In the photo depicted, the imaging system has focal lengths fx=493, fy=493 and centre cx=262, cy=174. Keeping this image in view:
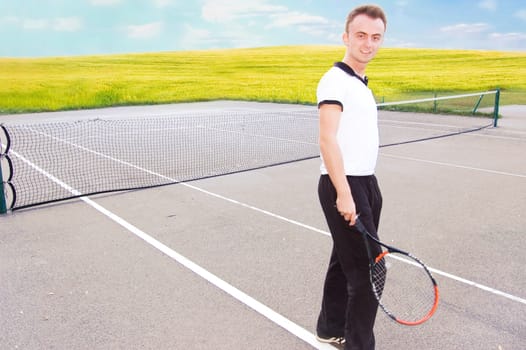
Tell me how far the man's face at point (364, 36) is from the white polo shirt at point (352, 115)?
4.3 inches

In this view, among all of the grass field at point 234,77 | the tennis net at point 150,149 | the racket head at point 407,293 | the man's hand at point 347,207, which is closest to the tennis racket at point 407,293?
the racket head at point 407,293

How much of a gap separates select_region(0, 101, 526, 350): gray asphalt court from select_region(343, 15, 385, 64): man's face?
2229mm

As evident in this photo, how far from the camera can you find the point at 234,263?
5.45 m

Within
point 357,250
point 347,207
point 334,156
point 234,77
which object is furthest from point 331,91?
point 234,77

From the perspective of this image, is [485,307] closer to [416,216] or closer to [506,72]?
[416,216]

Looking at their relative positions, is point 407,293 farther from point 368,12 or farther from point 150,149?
point 150,149

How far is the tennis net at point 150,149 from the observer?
9445 millimetres

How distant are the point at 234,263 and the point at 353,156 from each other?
273 cm

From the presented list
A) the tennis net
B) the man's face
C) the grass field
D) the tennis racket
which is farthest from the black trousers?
the grass field

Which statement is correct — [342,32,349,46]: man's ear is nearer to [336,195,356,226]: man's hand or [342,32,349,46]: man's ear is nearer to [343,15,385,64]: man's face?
[343,15,385,64]: man's face

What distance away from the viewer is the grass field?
105 ft

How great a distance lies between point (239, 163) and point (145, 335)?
296 inches

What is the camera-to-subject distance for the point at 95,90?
3488 cm

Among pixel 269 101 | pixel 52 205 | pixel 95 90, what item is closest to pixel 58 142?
pixel 52 205
